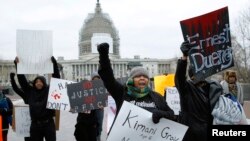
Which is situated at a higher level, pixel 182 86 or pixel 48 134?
pixel 182 86

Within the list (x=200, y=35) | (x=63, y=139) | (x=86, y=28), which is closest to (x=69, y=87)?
(x=200, y=35)

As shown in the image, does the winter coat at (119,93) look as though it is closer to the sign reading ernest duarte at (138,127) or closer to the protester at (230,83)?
the sign reading ernest duarte at (138,127)

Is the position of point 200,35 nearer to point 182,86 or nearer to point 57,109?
point 182,86

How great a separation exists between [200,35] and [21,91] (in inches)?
150

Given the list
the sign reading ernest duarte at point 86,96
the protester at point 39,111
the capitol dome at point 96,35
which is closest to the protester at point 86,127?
the sign reading ernest duarte at point 86,96

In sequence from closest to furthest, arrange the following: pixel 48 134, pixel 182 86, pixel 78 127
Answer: pixel 182 86
pixel 48 134
pixel 78 127

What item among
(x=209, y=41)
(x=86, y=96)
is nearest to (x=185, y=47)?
(x=209, y=41)

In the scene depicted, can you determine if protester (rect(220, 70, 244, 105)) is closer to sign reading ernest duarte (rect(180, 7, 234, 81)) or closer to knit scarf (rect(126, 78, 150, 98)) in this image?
sign reading ernest duarte (rect(180, 7, 234, 81))

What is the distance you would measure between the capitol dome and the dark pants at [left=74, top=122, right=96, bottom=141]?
4215 inches

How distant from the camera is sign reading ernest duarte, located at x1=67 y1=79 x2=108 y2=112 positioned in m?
8.14

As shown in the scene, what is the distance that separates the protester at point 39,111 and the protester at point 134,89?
262 cm

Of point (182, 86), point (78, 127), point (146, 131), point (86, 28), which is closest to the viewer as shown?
point (146, 131)

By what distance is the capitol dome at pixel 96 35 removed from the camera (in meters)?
118

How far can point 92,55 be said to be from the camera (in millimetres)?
127000
